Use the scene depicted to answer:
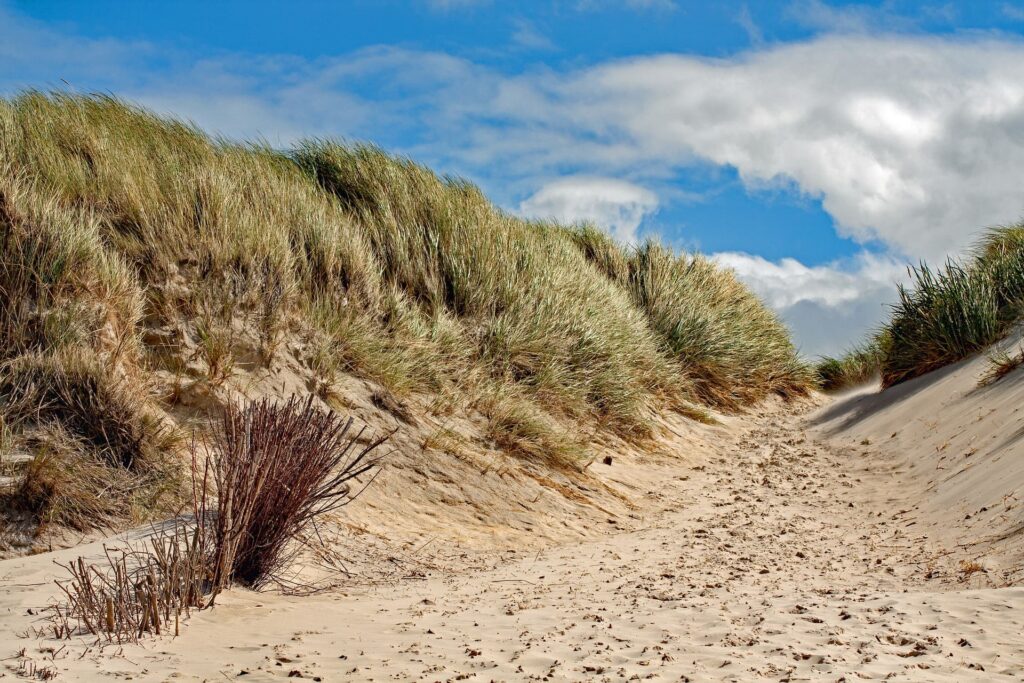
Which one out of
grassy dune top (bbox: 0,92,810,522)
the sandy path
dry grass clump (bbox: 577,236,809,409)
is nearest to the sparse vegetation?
dry grass clump (bbox: 577,236,809,409)

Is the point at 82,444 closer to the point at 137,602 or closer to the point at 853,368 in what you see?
the point at 137,602

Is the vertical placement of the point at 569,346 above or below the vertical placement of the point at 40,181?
below

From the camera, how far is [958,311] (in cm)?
1306

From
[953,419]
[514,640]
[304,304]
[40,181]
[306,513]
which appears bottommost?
[514,640]

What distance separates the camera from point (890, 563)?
706 cm

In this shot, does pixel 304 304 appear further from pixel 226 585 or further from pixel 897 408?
pixel 897 408

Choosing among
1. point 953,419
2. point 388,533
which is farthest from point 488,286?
point 953,419

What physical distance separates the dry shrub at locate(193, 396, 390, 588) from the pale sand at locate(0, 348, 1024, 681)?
0.25m

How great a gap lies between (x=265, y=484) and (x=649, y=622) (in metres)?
2.32

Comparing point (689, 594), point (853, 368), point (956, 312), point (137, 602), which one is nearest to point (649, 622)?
point (689, 594)

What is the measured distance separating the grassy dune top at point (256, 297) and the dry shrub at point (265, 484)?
4.97 ft

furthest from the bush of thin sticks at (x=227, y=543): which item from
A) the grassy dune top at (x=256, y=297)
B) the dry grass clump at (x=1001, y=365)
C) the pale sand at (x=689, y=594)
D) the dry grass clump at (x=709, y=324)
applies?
the dry grass clump at (x=709, y=324)

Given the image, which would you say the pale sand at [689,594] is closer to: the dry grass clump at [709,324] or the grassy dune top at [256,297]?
the grassy dune top at [256,297]

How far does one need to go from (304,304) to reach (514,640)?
5.08 meters
